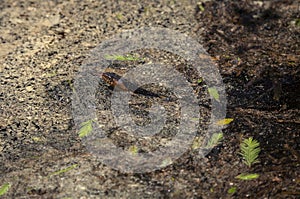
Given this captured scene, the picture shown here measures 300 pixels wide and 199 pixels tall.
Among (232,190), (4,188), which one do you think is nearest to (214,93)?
(232,190)

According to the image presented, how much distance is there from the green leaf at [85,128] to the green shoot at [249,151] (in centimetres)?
81

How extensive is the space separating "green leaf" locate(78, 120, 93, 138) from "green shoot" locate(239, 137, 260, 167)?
81 centimetres

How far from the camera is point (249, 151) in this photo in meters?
2.69

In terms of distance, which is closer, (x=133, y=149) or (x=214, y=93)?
(x=133, y=149)

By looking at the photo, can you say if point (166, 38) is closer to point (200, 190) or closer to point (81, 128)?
point (81, 128)

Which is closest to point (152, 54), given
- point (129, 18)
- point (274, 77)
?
point (129, 18)

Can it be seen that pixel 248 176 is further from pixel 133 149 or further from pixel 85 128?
pixel 85 128

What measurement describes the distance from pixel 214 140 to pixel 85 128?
0.69 m

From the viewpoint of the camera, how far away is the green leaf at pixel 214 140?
9.10 feet

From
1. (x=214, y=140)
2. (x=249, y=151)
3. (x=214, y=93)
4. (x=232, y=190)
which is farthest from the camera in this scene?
(x=214, y=93)

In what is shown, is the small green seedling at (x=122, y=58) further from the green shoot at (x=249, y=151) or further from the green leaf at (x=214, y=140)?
the green shoot at (x=249, y=151)

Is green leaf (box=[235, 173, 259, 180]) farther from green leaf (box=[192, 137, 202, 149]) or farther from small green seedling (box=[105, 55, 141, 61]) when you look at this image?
small green seedling (box=[105, 55, 141, 61])

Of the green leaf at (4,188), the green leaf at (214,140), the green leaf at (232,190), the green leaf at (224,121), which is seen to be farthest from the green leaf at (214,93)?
the green leaf at (4,188)

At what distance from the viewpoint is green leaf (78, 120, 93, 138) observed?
2.87m
